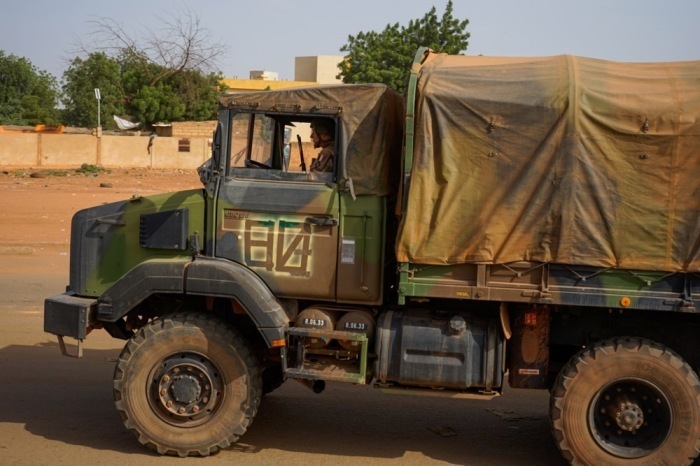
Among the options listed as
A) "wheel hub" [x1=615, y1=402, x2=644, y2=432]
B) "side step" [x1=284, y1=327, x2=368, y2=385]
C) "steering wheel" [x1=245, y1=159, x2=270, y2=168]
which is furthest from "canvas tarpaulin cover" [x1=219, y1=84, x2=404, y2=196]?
"wheel hub" [x1=615, y1=402, x2=644, y2=432]

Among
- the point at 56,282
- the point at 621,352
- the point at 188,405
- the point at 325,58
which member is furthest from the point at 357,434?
the point at 325,58

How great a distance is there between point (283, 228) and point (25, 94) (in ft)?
211

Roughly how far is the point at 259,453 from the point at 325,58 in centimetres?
6025

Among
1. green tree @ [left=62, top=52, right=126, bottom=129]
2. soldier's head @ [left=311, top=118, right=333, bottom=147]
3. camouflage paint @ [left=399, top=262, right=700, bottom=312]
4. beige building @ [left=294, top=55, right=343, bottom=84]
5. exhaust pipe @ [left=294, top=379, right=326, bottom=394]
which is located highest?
beige building @ [left=294, top=55, right=343, bottom=84]

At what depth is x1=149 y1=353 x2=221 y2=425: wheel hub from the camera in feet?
19.9

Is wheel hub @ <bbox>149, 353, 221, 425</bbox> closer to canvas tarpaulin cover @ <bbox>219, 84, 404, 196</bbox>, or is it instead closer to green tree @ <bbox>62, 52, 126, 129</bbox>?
canvas tarpaulin cover @ <bbox>219, 84, 404, 196</bbox>

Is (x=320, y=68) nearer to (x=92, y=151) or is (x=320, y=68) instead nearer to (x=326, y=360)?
(x=92, y=151)

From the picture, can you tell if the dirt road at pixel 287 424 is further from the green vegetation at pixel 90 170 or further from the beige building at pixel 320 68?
the beige building at pixel 320 68

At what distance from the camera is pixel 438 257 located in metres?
→ 5.82

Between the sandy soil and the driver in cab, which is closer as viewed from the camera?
the driver in cab

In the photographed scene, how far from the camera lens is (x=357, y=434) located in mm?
Answer: 6703

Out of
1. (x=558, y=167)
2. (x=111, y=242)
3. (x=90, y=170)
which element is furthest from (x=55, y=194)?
(x=558, y=167)

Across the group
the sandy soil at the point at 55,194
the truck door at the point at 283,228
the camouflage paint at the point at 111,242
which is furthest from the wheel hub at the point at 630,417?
the sandy soil at the point at 55,194

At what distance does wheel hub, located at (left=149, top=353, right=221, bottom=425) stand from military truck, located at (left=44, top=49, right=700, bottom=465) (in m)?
0.02
